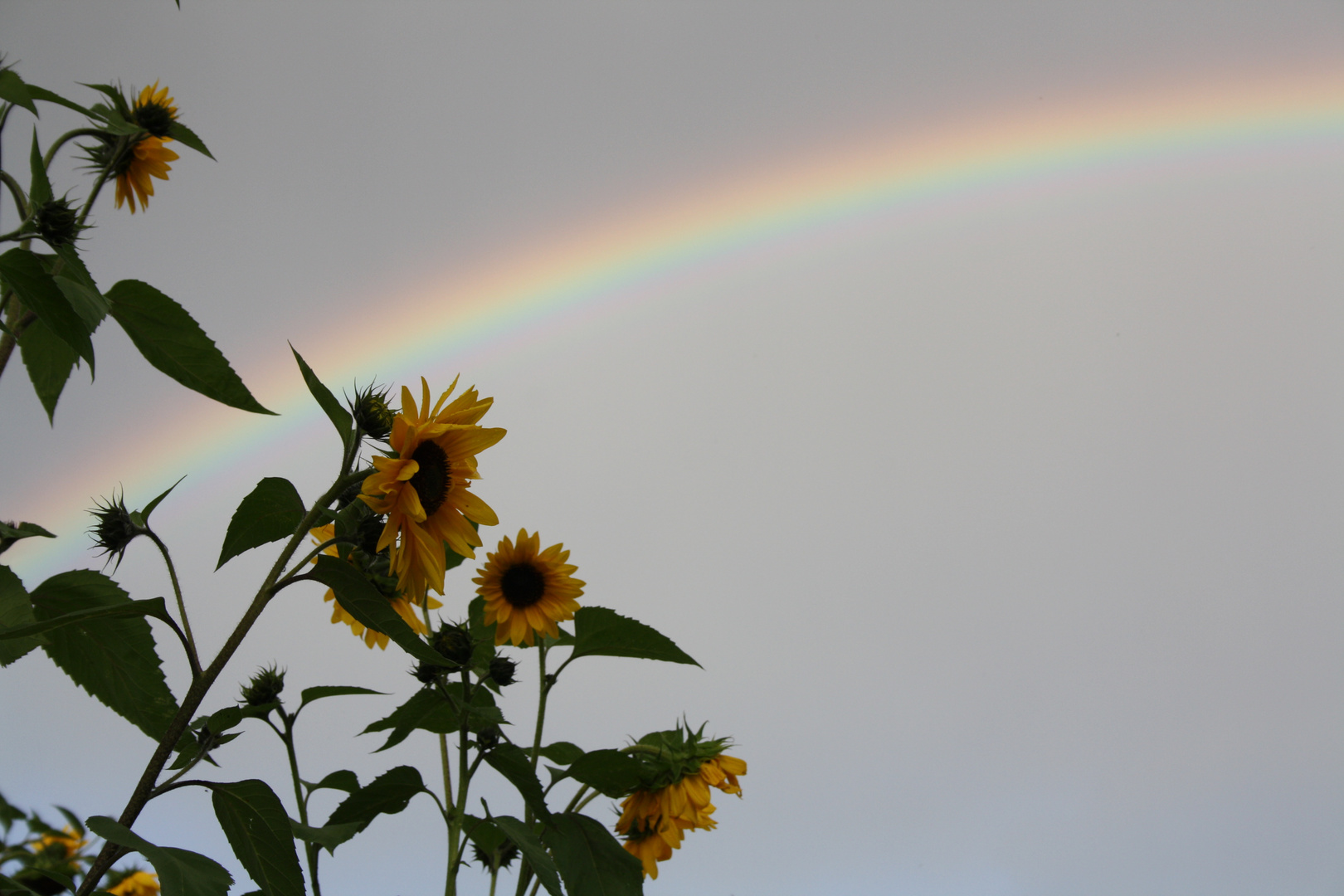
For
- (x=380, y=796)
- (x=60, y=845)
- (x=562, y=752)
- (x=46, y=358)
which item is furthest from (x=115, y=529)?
(x=60, y=845)

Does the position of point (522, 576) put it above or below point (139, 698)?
above

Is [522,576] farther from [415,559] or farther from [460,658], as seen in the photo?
[415,559]

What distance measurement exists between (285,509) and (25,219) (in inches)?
6.2

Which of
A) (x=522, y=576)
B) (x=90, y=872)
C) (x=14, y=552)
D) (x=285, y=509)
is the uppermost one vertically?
(x=14, y=552)

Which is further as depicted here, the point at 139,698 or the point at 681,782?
the point at 681,782

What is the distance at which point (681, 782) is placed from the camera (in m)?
0.50

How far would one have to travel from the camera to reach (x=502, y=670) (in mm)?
532

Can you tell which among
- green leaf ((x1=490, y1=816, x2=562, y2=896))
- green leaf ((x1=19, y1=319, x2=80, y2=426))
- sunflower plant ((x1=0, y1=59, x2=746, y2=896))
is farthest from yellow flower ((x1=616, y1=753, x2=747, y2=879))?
green leaf ((x1=19, y1=319, x2=80, y2=426))

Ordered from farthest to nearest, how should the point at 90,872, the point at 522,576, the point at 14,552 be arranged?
1. the point at 14,552
2. the point at 522,576
3. the point at 90,872

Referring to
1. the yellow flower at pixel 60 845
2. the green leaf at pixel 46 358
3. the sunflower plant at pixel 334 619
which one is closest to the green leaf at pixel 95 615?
the sunflower plant at pixel 334 619

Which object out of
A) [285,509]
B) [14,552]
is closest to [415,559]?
[285,509]

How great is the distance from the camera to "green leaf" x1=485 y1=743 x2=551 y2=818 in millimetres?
396

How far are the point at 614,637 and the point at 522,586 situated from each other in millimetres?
118

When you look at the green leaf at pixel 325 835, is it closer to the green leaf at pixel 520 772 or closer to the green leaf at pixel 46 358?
the green leaf at pixel 520 772
